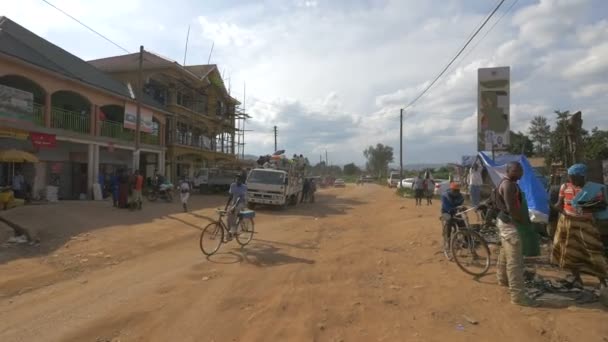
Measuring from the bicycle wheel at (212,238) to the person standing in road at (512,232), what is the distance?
5937mm

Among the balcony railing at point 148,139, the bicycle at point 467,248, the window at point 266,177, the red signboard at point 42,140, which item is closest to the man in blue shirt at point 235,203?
the bicycle at point 467,248

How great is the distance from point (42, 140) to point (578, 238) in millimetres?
20891

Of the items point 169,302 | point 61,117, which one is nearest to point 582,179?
point 169,302

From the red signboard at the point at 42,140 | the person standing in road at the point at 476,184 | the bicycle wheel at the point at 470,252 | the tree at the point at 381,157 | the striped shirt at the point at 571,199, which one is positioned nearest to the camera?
the striped shirt at the point at 571,199

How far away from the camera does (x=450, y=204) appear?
28.3ft

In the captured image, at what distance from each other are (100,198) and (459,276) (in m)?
19.1

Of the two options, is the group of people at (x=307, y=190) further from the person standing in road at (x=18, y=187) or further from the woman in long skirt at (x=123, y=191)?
the person standing in road at (x=18, y=187)

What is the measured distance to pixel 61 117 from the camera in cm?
2095

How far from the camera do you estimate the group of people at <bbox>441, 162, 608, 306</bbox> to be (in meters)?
5.64

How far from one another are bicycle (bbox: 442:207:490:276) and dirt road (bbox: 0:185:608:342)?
274mm

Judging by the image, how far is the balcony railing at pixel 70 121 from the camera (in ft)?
67.8

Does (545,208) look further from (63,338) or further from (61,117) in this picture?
(61,117)

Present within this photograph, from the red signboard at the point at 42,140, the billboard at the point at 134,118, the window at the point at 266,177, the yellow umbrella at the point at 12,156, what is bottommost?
the window at the point at 266,177

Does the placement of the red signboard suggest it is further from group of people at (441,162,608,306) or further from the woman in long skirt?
group of people at (441,162,608,306)
